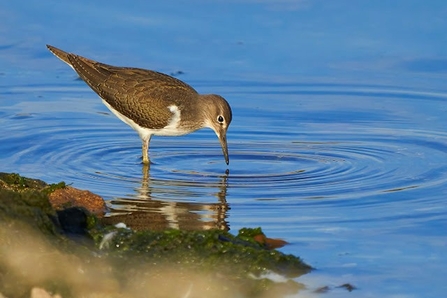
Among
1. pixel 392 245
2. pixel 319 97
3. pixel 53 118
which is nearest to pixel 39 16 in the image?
pixel 53 118

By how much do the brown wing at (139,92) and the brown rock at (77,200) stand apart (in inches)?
109

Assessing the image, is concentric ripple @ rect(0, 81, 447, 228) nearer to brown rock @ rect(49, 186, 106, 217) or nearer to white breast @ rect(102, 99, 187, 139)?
white breast @ rect(102, 99, 187, 139)

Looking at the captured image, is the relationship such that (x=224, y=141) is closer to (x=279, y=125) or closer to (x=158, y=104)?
(x=158, y=104)

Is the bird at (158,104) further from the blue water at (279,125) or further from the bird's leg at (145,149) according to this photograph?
the blue water at (279,125)

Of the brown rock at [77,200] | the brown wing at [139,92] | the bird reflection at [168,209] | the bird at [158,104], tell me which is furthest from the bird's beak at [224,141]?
the brown rock at [77,200]

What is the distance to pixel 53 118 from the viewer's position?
12.2m

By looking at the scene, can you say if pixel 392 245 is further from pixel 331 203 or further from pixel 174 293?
pixel 174 293

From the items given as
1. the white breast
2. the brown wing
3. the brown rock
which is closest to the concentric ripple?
the white breast

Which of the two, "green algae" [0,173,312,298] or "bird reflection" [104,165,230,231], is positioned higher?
"bird reflection" [104,165,230,231]

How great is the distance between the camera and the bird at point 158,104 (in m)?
11.1

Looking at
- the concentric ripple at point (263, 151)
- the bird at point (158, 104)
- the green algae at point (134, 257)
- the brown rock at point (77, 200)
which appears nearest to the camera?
the green algae at point (134, 257)

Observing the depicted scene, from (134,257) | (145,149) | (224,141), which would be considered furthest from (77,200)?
(224,141)

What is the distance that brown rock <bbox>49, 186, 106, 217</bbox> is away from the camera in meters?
7.79

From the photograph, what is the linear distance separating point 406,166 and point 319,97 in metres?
2.87
